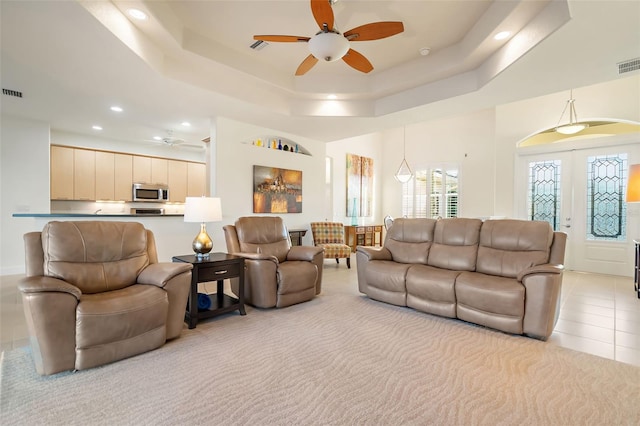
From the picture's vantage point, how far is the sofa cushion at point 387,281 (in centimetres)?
347

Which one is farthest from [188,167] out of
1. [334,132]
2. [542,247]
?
[542,247]

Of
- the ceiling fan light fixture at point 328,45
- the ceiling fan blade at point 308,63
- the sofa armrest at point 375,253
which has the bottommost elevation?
the sofa armrest at point 375,253

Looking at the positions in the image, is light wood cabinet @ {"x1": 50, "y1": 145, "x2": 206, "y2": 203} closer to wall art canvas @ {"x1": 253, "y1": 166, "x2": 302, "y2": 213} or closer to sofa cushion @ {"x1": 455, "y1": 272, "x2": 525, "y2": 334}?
wall art canvas @ {"x1": 253, "y1": 166, "x2": 302, "y2": 213}

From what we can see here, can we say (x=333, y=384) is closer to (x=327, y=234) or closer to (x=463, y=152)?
(x=327, y=234)

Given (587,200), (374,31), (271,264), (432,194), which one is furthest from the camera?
(432,194)

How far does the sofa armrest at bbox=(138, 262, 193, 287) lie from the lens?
2.47 m

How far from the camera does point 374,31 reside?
2.59 m

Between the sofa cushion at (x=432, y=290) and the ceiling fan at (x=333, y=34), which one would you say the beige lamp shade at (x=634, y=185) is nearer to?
the sofa cushion at (x=432, y=290)

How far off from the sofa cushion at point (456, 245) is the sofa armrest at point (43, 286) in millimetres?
3466

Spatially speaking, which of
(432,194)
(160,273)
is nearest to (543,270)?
(160,273)

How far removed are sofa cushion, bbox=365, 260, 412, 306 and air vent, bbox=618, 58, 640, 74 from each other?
305 cm

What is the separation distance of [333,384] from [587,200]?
6.20 meters

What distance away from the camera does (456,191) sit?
7.75 meters

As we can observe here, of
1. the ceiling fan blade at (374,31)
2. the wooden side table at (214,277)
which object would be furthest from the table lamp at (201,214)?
the ceiling fan blade at (374,31)
